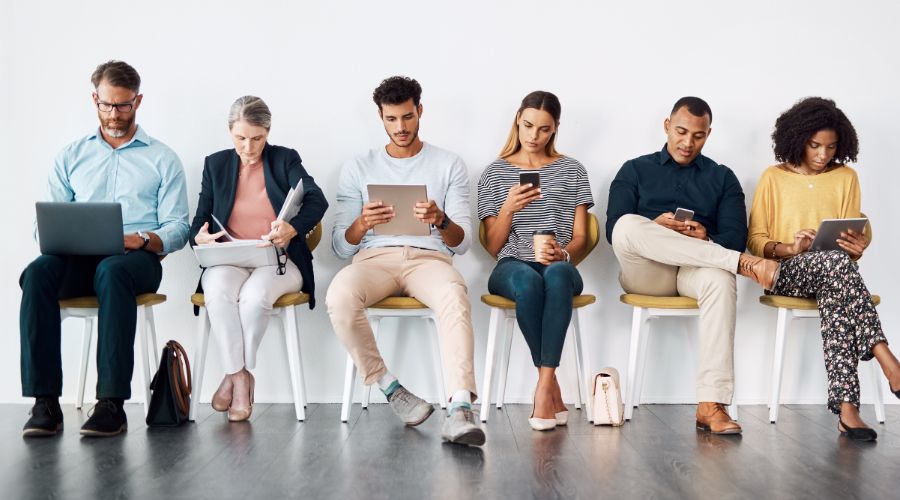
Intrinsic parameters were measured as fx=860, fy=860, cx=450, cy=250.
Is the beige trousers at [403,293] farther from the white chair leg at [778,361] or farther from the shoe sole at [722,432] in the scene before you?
the white chair leg at [778,361]

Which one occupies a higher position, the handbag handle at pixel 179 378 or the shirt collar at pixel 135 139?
the shirt collar at pixel 135 139

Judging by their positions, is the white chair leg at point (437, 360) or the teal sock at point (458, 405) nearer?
the teal sock at point (458, 405)

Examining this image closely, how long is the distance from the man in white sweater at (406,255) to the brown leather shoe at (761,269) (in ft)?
3.37

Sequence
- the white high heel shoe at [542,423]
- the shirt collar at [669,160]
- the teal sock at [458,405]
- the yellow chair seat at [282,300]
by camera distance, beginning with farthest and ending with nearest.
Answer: the shirt collar at [669,160], the yellow chair seat at [282,300], the white high heel shoe at [542,423], the teal sock at [458,405]

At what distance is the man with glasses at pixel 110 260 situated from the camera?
3000 mm

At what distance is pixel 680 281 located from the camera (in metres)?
3.37

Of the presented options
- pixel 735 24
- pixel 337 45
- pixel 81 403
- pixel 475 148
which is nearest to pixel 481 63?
pixel 475 148

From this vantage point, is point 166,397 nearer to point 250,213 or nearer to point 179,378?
point 179,378

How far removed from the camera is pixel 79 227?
3074 millimetres

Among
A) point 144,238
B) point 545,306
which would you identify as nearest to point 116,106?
point 144,238

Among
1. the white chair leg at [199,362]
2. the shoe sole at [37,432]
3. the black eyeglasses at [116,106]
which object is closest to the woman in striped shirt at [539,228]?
the white chair leg at [199,362]

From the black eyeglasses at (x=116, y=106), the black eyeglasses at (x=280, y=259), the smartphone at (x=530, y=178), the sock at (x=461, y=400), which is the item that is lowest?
the sock at (x=461, y=400)

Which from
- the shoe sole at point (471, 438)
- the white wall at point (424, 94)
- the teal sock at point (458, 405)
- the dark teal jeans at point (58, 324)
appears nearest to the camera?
the shoe sole at point (471, 438)

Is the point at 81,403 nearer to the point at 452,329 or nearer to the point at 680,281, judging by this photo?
the point at 452,329
